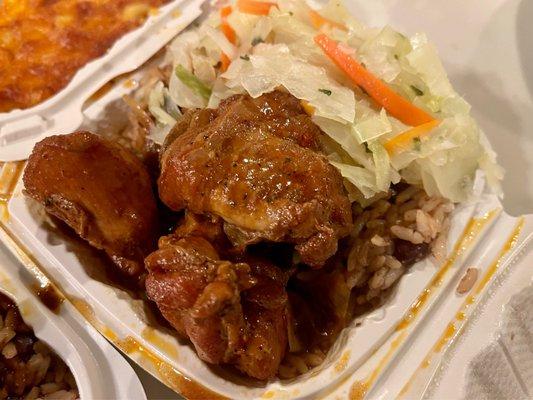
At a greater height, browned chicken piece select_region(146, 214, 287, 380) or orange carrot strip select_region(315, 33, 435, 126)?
orange carrot strip select_region(315, 33, 435, 126)

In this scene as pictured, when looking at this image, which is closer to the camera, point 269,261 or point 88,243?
point 269,261

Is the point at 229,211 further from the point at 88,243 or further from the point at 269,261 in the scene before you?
the point at 88,243

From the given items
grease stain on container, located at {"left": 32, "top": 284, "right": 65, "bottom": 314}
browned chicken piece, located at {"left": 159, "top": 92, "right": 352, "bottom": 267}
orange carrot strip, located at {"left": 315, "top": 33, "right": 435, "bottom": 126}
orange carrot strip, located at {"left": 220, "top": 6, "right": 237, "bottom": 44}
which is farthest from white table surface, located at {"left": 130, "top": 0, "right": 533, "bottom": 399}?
grease stain on container, located at {"left": 32, "top": 284, "right": 65, "bottom": 314}

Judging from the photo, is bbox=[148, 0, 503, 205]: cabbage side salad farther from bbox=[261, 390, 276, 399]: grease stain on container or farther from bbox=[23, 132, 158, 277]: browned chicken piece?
bbox=[261, 390, 276, 399]: grease stain on container

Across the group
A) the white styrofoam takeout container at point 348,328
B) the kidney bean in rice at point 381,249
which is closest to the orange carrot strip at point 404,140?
the kidney bean in rice at point 381,249

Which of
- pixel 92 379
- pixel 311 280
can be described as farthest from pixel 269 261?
pixel 92 379

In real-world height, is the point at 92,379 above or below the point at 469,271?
below
